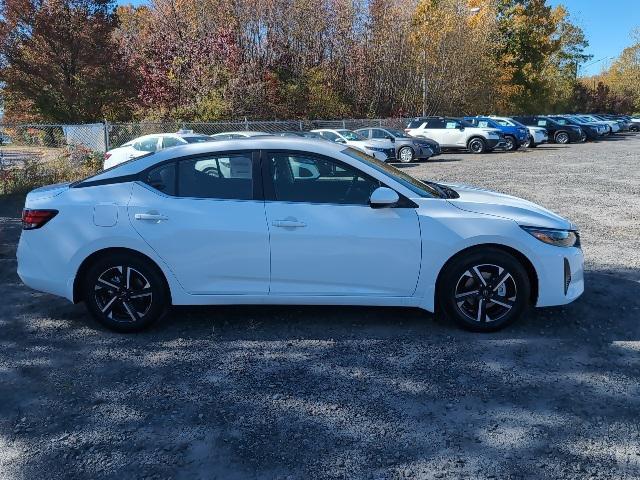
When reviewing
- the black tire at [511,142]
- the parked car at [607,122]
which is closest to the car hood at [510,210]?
the black tire at [511,142]

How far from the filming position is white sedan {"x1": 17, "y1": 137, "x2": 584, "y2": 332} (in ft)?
15.0

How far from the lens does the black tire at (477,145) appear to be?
2778cm

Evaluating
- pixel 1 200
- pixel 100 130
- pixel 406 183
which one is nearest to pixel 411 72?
pixel 100 130

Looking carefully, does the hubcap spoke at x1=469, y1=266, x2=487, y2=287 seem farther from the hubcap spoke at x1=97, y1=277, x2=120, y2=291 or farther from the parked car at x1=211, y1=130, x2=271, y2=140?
the hubcap spoke at x1=97, y1=277, x2=120, y2=291

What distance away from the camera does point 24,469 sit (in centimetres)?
300

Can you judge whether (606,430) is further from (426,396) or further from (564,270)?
(564,270)

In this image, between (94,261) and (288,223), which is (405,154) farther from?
(94,261)

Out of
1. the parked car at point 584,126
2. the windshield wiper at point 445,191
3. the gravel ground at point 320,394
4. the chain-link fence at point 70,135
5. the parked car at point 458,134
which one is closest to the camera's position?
the gravel ground at point 320,394

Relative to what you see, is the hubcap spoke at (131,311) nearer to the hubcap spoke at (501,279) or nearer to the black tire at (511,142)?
the hubcap spoke at (501,279)

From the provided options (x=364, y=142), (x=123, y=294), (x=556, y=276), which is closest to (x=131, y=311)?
(x=123, y=294)

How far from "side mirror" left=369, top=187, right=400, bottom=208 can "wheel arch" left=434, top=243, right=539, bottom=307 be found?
2.13ft

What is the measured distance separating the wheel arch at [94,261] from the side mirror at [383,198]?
1.78 metres

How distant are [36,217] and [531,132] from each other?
100ft

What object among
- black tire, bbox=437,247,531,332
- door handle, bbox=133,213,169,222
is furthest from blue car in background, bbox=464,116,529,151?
door handle, bbox=133,213,169,222
